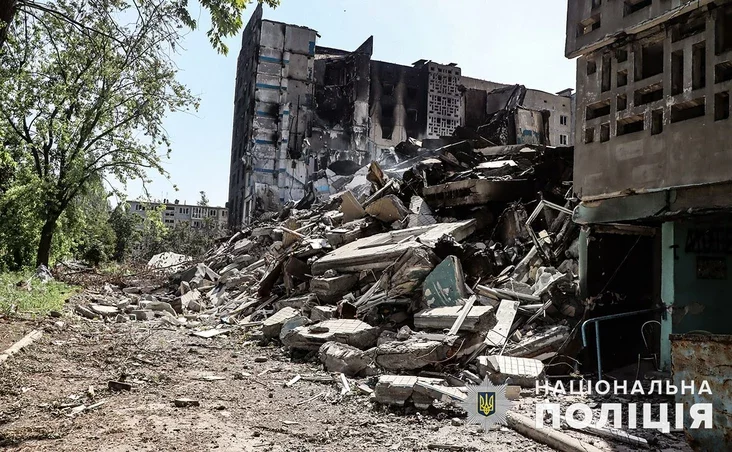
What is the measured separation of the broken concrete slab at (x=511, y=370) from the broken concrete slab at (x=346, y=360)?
155cm

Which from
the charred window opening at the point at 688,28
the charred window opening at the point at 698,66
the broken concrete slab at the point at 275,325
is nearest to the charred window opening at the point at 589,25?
the charred window opening at the point at 688,28

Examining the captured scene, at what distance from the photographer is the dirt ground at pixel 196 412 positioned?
4285 millimetres

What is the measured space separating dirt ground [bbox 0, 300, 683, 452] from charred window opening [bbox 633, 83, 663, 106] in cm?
432

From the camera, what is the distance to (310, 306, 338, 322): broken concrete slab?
899 centimetres

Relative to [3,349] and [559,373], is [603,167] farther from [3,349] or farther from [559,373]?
[3,349]

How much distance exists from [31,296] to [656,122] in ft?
41.1

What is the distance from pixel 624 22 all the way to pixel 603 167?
1.92 meters

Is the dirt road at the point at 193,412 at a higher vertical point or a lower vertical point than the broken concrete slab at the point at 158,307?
lower

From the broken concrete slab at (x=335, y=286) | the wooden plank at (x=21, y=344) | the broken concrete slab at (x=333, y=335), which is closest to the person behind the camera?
the wooden plank at (x=21, y=344)

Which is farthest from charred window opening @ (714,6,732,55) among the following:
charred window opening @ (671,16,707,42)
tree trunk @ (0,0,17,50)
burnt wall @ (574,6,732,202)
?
tree trunk @ (0,0,17,50)

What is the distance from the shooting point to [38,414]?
189 inches

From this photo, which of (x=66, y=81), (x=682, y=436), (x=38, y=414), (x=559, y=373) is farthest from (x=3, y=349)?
(x=66, y=81)

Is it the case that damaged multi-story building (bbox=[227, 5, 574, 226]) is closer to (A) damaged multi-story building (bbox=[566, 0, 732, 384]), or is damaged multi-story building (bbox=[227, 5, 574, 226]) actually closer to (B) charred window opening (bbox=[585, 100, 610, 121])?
(B) charred window opening (bbox=[585, 100, 610, 121])

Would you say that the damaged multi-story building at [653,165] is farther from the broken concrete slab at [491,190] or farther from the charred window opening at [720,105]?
the broken concrete slab at [491,190]
